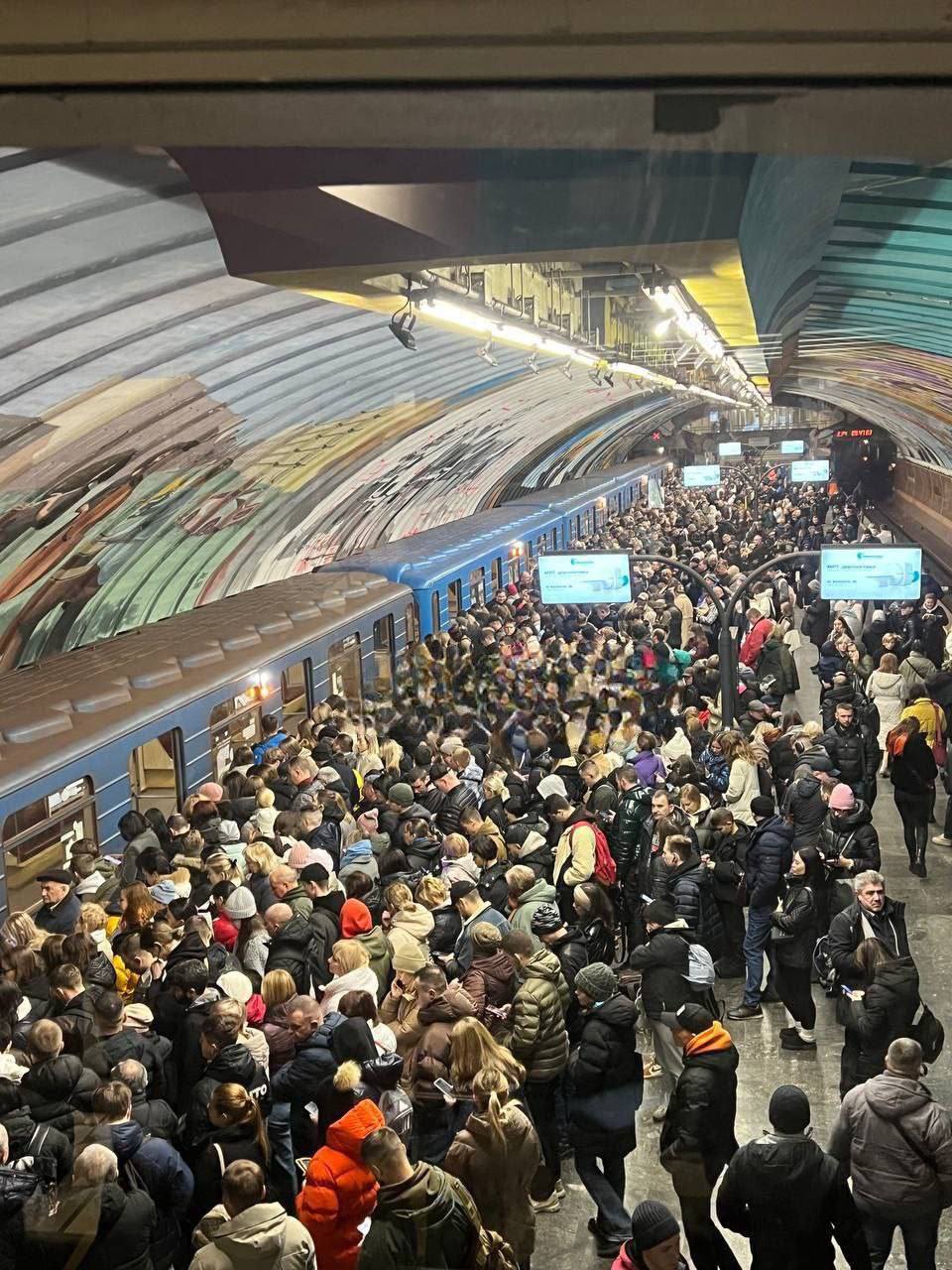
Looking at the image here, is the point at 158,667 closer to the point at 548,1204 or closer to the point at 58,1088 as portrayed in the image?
the point at 58,1088

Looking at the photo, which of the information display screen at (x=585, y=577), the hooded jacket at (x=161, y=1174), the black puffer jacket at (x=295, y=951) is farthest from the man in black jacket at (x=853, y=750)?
the hooded jacket at (x=161, y=1174)

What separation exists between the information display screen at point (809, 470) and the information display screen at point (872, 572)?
0.30m

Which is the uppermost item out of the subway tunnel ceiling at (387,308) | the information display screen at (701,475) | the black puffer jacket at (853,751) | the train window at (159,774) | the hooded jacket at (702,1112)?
the subway tunnel ceiling at (387,308)

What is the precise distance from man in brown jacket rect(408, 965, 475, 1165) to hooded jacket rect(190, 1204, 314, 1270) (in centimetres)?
46

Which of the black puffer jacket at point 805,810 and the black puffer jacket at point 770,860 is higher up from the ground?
the black puffer jacket at point 805,810

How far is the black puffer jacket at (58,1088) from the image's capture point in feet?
15.5

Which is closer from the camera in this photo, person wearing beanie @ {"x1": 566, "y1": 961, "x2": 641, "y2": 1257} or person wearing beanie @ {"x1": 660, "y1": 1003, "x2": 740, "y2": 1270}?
person wearing beanie @ {"x1": 660, "y1": 1003, "x2": 740, "y2": 1270}

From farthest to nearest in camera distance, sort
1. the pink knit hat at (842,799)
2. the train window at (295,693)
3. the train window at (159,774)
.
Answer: the train window at (295,693) < the train window at (159,774) < the pink knit hat at (842,799)

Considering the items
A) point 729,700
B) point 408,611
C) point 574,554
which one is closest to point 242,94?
point 574,554

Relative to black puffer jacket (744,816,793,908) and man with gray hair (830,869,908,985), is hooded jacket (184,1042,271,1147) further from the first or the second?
black puffer jacket (744,816,793,908)

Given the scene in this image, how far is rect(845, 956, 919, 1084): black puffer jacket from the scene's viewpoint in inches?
187

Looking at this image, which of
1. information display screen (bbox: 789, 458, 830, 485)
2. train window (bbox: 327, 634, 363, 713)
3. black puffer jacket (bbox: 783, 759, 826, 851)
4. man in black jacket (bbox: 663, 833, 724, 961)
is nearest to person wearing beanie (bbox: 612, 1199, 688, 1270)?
man in black jacket (bbox: 663, 833, 724, 961)

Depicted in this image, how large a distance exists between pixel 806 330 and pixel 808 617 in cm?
222

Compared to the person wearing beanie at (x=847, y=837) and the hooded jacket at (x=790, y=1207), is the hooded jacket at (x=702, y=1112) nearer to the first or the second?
the hooded jacket at (x=790, y=1207)
